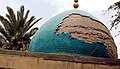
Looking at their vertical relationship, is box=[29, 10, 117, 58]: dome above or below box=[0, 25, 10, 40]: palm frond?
below

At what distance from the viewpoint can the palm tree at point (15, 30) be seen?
1669cm

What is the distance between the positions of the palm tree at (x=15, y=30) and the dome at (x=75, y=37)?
29.6ft

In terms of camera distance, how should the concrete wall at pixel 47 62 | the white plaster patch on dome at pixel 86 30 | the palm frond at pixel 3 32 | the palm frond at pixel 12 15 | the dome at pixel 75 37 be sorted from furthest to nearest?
the palm frond at pixel 3 32 < the palm frond at pixel 12 15 < the white plaster patch on dome at pixel 86 30 < the dome at pixel 75 37 < the concrete wall at pixel 47 62

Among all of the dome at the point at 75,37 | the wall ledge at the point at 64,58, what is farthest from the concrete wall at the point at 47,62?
the dome at the point at 75,37

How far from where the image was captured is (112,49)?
7.47 m

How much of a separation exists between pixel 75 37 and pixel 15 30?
32.9ft

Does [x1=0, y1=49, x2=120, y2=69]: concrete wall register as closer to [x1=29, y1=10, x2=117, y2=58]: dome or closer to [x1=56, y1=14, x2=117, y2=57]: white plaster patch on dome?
[x1=29, y1=10, x2=117, y2=58]: dome

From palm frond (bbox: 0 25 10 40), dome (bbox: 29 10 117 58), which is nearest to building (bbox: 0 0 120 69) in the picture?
dome (bbox: 29 10 117 58)

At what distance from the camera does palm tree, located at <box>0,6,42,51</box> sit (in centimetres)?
1669

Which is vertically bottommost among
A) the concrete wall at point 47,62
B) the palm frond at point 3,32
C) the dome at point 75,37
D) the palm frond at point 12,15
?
the concrete wall at point 47,62

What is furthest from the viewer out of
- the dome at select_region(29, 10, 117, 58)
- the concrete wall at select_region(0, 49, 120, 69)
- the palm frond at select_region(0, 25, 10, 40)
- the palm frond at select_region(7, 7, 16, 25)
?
the palm frond at select_region(0, 25, 10, 40)

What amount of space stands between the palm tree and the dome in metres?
9.01

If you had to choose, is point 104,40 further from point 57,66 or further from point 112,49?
point 57,66

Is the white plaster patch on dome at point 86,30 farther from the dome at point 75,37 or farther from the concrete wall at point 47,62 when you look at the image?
the concrete wall at point 47,62
